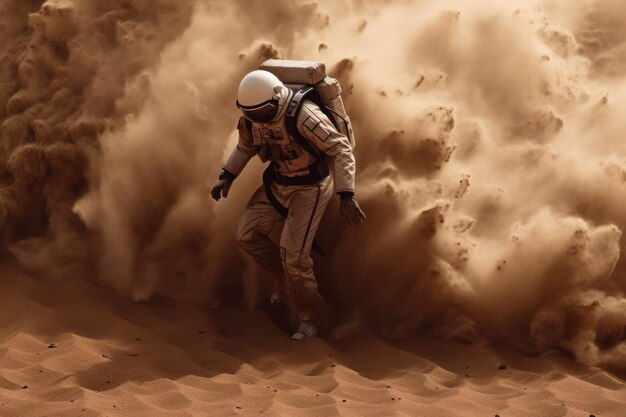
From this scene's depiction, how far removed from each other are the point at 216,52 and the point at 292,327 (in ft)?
7.72

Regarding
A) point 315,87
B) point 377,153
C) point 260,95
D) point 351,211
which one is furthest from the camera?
point 377,153

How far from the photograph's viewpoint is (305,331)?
22.8 ft

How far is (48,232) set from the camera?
8.14 m

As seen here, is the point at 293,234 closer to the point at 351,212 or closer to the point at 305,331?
the point at 351,212

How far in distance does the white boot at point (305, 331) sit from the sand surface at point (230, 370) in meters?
0.08

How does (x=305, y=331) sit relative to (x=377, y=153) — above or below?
below

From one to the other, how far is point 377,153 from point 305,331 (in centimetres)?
139

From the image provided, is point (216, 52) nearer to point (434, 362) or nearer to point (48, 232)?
point (48, 232)

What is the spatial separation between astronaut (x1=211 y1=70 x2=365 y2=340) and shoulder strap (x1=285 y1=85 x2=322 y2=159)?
15 mm

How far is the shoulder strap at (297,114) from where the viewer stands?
6449 millimetres

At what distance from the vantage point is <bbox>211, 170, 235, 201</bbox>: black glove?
6926mm

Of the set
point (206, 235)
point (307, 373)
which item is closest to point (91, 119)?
point (206, 235)

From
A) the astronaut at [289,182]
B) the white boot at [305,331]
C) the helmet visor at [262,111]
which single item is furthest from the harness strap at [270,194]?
the white boot at [305,331]

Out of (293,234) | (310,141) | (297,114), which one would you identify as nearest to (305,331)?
(293,234)
